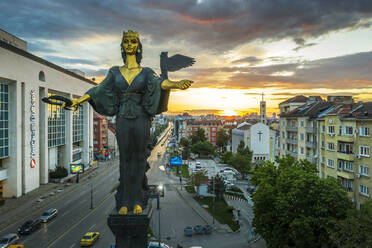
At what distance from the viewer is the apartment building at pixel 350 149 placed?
32625 millimetres

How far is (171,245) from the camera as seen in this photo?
32.8 meters

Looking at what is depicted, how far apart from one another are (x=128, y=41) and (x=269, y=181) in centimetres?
2255

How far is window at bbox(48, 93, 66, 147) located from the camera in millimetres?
61781

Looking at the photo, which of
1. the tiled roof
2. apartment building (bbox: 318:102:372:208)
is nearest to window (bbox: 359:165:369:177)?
apartment building (bbox: 318:102:372:208)

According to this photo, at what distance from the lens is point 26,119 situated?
167 feet

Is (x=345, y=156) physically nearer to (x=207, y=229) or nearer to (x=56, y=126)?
(x=207, y=229)

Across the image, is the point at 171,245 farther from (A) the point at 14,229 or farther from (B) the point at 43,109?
(B) the point at 43,109

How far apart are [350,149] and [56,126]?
56.9 m

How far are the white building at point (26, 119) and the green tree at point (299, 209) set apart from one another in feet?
135

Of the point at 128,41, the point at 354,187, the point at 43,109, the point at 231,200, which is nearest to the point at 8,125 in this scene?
the point at 43,109

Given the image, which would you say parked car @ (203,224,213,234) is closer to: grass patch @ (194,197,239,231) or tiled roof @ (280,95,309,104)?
grass patch @ (194,197,239,231)

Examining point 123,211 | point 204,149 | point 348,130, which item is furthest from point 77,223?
point 204,149

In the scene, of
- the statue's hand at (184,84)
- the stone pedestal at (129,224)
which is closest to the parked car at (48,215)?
the stone pedestal at (129,224)

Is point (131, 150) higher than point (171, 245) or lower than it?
higher
